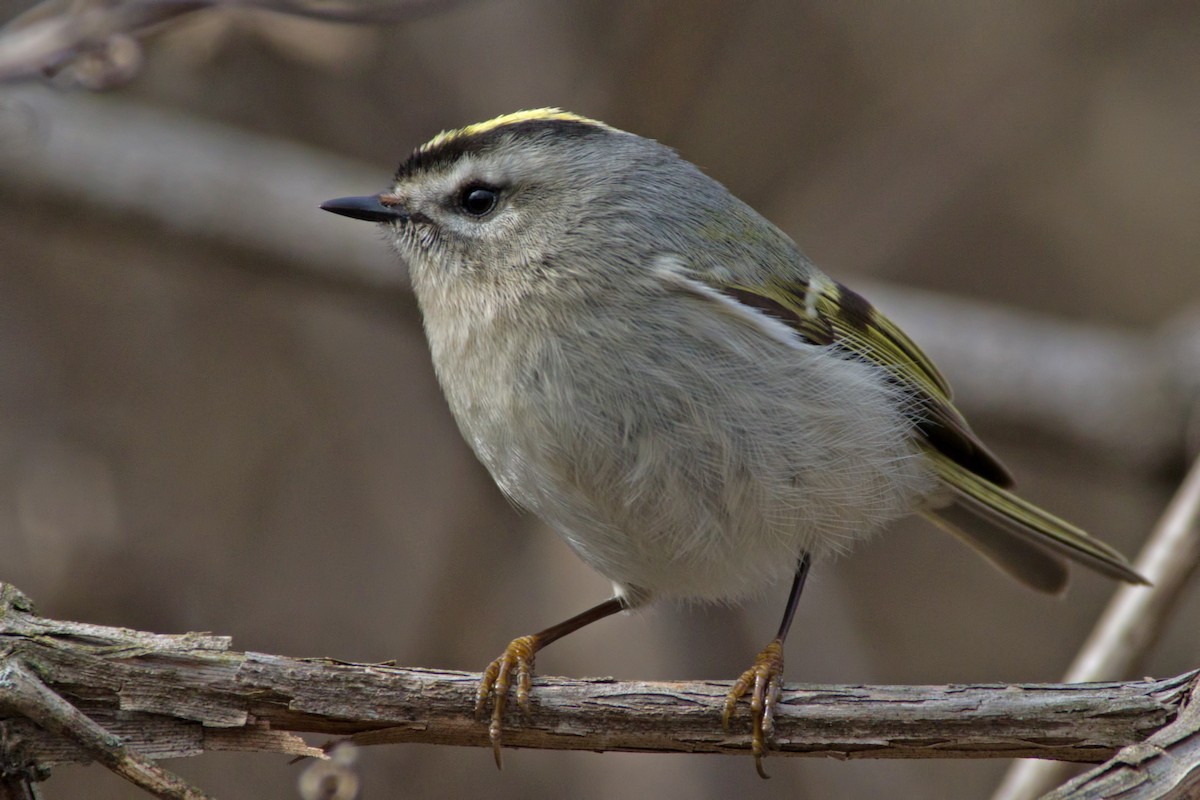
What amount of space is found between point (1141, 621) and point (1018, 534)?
1.16 ft

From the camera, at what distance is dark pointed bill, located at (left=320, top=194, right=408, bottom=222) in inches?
99.7

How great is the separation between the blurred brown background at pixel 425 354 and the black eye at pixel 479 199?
1.27 meters

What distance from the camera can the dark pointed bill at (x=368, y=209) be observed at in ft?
8.30

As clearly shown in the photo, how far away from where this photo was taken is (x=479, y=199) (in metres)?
2.47

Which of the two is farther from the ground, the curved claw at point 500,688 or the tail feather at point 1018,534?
the tail feather at point 1018,534

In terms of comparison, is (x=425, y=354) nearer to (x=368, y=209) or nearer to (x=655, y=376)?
(x=368, y=209)

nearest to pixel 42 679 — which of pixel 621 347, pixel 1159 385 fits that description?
pixel 621 347

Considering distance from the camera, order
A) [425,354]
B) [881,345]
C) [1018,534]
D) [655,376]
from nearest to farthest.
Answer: [655,376]
[881,345]
[1018,534]
[425,354]

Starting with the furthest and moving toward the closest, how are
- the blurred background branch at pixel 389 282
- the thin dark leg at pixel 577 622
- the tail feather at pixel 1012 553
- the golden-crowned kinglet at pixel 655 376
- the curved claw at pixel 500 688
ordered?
the blurred background branch at pixel 389 282
the tail feather at pixel 1012 553
the thin dark leg at pixel 577 622
the golden-crowned kinglet at pixel 655 376
the curved claw at pixel 500 688

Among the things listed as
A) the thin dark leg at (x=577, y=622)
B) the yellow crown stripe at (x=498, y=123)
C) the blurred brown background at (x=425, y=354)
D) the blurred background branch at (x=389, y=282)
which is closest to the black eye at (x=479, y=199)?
the yellow crown stripe at (x=498, y=123)

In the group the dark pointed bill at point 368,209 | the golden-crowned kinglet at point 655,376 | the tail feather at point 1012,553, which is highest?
the dark pointed bill at point 368,209

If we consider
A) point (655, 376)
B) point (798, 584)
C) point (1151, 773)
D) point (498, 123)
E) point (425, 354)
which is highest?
point (425, 354)

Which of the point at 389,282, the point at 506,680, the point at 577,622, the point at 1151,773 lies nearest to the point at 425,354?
the point at 389,282

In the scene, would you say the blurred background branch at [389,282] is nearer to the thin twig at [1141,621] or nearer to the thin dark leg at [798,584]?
the thin twig at [1141,621]
